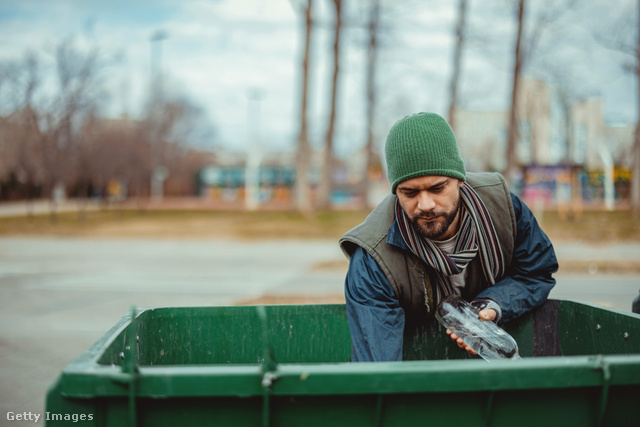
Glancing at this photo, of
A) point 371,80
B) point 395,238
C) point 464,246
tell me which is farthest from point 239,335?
point 371,80

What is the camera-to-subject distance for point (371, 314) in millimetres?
2115

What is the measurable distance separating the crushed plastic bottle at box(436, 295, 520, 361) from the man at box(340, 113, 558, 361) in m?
0.04

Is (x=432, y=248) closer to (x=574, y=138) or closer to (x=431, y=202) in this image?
(x=431, y=202)

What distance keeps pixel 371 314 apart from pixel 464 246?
0.54m

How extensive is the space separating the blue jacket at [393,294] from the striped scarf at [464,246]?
59mm

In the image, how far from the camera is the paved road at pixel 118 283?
499 cm

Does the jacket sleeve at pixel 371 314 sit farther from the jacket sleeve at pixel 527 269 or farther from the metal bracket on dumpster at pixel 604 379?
the metal bracket on dumpster at pixel 604 379

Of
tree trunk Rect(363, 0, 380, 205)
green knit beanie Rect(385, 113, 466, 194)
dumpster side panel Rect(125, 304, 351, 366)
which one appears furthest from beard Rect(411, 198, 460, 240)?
tree trunk Rect(363, 0, 380, 205)

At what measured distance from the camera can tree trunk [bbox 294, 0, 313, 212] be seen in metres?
19.0

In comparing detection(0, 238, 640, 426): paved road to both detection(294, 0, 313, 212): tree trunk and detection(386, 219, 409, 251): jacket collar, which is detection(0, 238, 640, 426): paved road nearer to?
detection(386, 219, 409, 251): jacket collar

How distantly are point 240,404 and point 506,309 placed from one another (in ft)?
4.47

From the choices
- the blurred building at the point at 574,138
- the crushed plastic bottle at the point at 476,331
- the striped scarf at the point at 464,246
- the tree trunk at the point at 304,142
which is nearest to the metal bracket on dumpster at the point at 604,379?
the crushed plastic bottle at the point at 476,331

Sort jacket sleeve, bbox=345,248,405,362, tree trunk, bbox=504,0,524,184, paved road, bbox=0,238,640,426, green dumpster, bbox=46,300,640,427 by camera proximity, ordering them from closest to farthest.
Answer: green dumpster, bbox=46,300,640,427, jacket sleeve, bbox=345,248,405,362, paved road, bbox=0,238,640,426, tree trunk, bbox=504,0,524,184

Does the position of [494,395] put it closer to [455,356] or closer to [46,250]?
[455,356]
